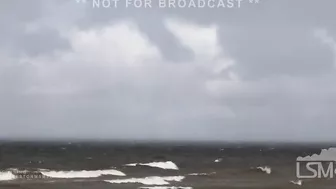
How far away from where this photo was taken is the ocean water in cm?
76

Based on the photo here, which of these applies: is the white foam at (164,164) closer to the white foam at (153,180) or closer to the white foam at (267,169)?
the white foam at (153,180)

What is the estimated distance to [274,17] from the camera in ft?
2.53

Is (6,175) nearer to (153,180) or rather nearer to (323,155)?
(153,180)

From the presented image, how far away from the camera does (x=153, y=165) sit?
783 mm

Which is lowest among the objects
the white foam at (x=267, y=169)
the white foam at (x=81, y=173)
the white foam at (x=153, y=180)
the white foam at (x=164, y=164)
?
the white foam at (x=153, y=180)

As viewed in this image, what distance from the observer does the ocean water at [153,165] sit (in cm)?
76

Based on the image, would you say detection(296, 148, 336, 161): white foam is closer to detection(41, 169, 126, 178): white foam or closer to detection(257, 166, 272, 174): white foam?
detection(257, 166, 272, 174): white foam

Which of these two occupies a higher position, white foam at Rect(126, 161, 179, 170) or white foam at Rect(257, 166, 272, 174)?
white foam at Rect(126, 161, 179, 170)

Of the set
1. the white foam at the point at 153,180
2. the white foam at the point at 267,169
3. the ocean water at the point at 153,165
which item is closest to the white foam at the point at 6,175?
the ocean water at the point at 153,165

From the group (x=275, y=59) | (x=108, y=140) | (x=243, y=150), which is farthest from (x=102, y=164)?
(x=275, y=59)

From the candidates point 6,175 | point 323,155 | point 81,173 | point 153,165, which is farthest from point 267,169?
point 6,175

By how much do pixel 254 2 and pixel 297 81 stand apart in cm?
18

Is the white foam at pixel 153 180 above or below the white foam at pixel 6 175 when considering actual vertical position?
below

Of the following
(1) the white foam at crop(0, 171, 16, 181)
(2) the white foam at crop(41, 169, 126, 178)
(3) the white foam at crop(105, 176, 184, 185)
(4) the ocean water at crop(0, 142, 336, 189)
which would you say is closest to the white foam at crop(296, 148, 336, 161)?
(4) the ocean water at crop(0, 142, 336, 189)
